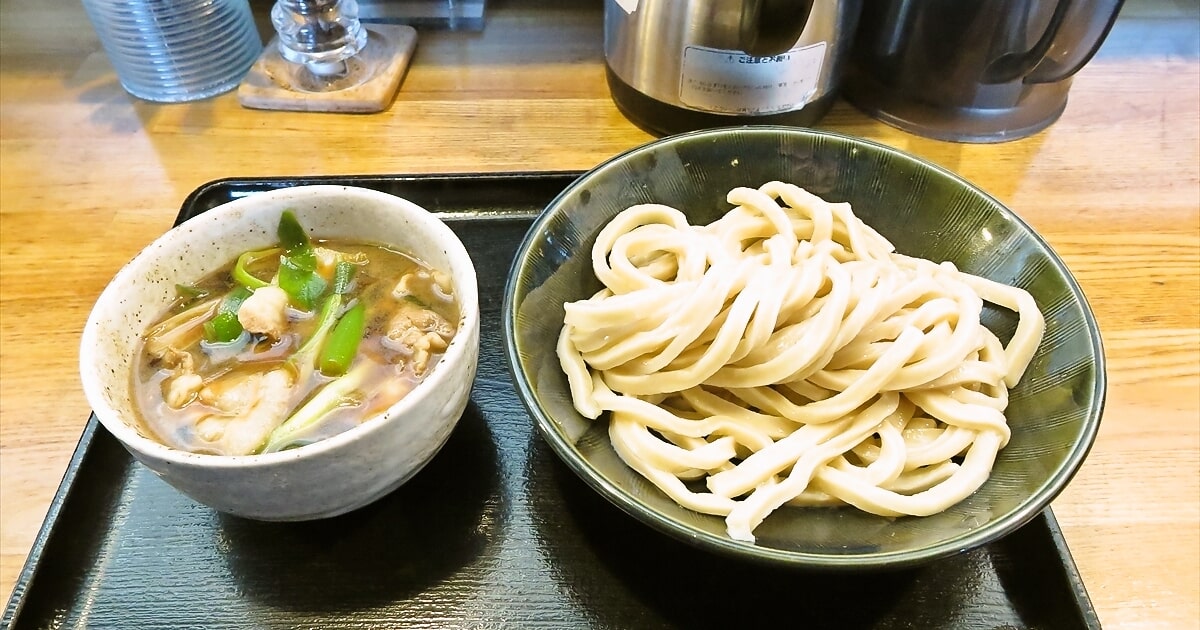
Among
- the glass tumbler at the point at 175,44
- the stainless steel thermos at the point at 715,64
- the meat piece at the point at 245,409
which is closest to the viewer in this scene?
the meat piece at the point at 245,409

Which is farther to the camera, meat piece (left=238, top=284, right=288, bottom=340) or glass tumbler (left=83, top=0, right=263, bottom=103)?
glass tumbler (left=83, top=0, right=263, bottom=103)

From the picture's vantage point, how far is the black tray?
0.86 metres

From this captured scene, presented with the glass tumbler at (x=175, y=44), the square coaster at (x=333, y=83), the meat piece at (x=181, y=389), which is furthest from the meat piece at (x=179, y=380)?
the glass tumbler at (x=175, y=44)

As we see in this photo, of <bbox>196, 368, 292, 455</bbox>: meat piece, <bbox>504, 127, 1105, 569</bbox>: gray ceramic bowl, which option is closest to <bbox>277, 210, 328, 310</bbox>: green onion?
<bbox>196, 368, 292, 455</bbox>: meat piece

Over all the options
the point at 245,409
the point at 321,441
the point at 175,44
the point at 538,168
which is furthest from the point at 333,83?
the point at 321,441

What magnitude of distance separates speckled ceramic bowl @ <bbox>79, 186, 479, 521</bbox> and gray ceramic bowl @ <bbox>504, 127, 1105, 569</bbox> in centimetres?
10

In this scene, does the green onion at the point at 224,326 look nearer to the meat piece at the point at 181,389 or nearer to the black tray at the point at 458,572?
the meat piece at the point at 181,389

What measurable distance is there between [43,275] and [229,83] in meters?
0.68

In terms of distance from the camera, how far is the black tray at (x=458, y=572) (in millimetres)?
859

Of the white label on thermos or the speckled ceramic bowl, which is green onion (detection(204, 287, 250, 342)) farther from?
the white label on thermos

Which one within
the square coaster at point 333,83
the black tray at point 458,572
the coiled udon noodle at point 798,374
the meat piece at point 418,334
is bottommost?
the black tray at point 458,572

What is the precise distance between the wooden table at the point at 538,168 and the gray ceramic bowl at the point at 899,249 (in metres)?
0.20

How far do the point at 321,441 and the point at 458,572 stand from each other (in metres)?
0.25

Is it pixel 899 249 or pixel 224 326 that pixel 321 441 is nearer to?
pixel 224 326
